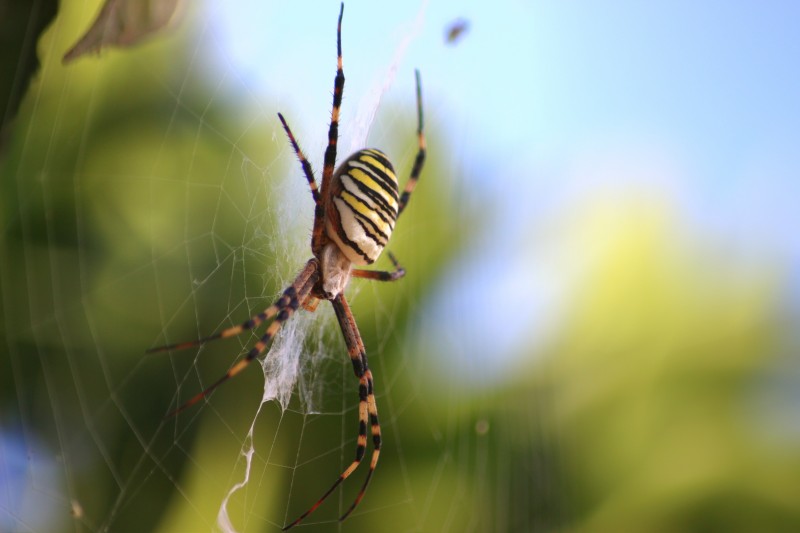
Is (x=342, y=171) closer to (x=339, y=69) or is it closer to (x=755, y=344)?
(x=339, y=69)

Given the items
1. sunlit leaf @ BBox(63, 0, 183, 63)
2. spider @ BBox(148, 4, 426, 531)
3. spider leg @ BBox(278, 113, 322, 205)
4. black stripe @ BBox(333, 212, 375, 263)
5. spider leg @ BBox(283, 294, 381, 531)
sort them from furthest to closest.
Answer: spider leg @ BBox(283, 294, 381, 531) < black stripe @ BBox(333, 212, 375, 263) < spider @ BBox(148, 4, 426, 531) < spider leg @ BBox(278, 113, 322, 205) < sunlit leaf @ BBox(63, 0, 183, 63)

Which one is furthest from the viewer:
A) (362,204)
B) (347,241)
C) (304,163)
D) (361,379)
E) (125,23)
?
(361,379)

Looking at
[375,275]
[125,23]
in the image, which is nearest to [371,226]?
[375,275]

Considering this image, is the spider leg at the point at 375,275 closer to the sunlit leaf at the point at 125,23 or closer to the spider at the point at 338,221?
the spider at the point at 338,221

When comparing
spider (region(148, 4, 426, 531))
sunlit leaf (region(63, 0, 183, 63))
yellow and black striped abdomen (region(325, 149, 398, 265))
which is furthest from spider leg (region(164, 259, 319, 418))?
sunlit leaf (region(63, 0, 183, 63))

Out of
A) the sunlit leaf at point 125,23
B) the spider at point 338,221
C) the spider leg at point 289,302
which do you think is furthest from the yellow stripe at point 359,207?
the sunlit leaf at point 125,23

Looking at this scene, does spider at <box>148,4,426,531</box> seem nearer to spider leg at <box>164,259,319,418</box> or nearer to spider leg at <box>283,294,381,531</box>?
spider leg at <box>164,259,319,418</box>

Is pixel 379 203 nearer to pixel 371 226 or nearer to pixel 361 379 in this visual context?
pixel 371 226

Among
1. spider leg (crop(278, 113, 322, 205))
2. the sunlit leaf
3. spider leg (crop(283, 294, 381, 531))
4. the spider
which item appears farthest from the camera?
spider leg (crop(283, 294, 381, 531))
